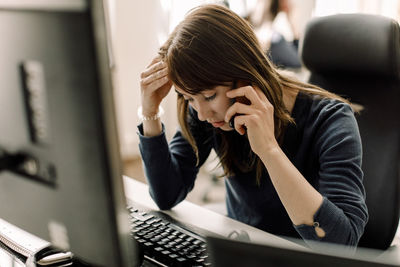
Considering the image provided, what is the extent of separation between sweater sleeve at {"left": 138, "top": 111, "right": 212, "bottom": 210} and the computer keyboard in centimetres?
9

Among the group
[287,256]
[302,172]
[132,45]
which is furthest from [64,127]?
[132,45]

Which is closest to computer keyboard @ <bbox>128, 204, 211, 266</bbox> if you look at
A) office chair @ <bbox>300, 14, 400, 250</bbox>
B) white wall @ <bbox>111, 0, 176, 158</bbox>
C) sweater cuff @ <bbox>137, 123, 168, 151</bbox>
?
sweater cuff @ <bbox>137, 123, 168, 151</bbox>

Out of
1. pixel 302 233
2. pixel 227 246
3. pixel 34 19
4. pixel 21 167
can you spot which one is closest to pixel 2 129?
pixel 21 167

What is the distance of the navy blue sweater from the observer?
877 millimetres

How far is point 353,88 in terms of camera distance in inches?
49.4

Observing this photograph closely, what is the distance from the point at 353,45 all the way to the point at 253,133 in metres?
0.52

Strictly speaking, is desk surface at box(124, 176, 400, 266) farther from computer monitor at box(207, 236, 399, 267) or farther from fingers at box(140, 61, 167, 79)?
computer monitor at box(207, 236, 399, 267)

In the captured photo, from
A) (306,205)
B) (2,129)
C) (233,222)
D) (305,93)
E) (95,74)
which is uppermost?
(95,74)

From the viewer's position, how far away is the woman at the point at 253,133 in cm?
85

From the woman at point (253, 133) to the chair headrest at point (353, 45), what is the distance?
8.3 inches

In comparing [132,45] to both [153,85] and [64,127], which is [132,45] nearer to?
[153,85]

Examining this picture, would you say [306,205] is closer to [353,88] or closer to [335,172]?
[335,172]

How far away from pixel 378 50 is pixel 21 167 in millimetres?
948

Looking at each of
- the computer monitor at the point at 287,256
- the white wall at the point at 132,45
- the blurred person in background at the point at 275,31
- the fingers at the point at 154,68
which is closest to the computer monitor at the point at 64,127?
the computer monitor at the point at 287,256
